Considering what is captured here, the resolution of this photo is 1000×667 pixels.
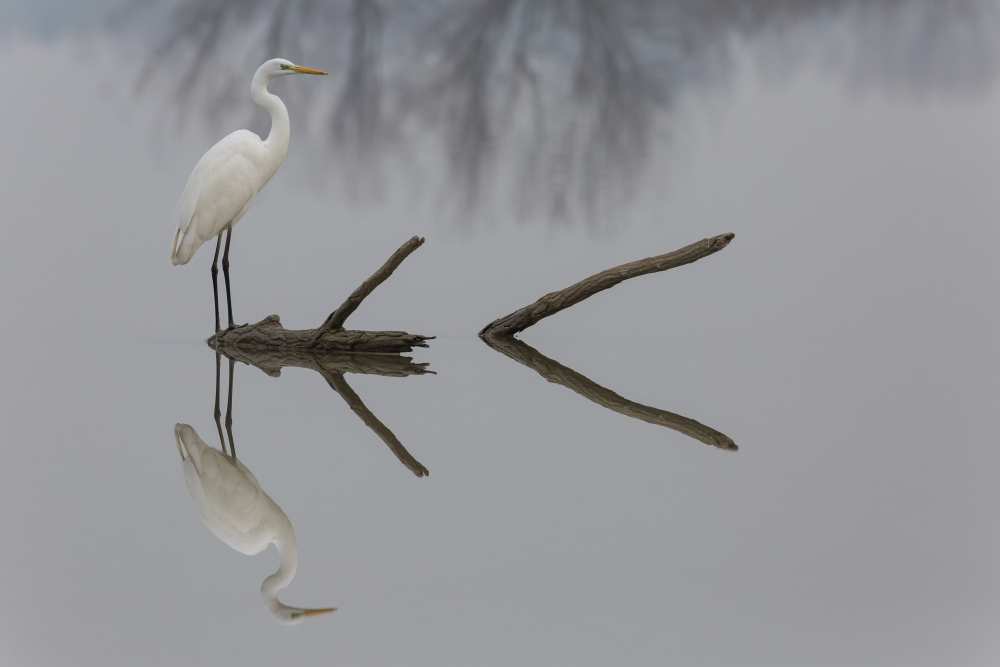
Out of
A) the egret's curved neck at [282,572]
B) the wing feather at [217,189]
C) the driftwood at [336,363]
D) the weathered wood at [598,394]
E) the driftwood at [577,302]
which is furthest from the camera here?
the wing feather at [217,189]

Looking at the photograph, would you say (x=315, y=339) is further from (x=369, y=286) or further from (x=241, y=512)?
(x=241, y=512)

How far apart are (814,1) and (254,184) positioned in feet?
16.4

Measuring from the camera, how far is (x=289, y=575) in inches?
101

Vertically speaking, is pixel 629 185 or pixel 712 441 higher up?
pixel 629 185

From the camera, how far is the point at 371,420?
13.0 feet

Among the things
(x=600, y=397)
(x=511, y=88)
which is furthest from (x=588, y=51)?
(x=600, y=397)

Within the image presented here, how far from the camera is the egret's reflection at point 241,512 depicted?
2.54 m

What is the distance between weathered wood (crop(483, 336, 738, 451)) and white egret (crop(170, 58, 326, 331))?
3.72ft

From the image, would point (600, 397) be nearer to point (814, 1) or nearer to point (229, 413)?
point (229, 413)

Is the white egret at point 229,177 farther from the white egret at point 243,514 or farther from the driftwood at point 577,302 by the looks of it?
the white egret at point 243,514

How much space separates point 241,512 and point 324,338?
2258mm

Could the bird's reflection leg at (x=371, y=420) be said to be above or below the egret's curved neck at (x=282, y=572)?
above

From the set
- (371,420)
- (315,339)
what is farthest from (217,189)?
(371,420)

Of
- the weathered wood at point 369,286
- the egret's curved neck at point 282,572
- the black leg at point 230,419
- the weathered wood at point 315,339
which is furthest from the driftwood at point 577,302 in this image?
the egret's curved neck at point 282,572
